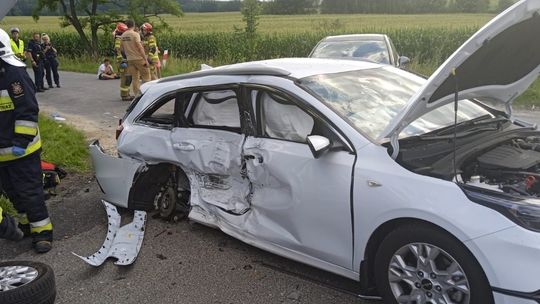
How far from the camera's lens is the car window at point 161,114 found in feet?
14.4

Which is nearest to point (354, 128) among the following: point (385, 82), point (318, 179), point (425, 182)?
point (318, 179)

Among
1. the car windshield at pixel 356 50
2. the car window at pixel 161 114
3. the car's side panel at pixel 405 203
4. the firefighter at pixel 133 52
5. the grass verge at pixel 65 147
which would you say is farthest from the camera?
the firefighter at pixel 133 52

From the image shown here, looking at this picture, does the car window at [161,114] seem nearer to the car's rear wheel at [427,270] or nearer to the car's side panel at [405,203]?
the car's side panel at [405,203]

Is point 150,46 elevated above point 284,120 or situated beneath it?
elevated above

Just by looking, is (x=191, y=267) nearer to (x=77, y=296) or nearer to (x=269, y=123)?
(x=77, y=296)

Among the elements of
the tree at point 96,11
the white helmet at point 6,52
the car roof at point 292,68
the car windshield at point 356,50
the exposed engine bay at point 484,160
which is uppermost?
the tree at point 96,11

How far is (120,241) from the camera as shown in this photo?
408 cm

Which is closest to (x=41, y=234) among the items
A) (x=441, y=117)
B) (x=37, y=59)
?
(x=441, y=117)

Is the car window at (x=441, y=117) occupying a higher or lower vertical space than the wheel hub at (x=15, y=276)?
higher

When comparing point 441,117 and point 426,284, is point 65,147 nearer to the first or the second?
point 441,117

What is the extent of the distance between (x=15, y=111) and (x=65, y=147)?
322 centimetres

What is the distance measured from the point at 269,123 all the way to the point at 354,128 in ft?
2.43

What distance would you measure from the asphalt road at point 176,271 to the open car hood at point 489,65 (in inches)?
47.6

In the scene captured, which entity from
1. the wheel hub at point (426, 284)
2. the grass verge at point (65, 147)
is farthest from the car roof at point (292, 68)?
the grass verge at point (65, 147)
